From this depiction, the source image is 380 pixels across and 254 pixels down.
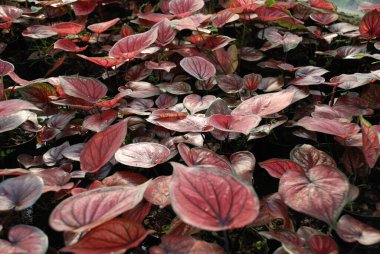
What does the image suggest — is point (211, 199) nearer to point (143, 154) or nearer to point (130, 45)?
point (143, 154)

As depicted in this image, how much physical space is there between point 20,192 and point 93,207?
20cm

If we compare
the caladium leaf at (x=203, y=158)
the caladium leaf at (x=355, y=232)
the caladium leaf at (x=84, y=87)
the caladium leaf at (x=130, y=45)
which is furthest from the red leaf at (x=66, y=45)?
the caladium leaf at (x=355, y=232)

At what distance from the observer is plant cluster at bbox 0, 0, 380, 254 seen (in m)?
0.82

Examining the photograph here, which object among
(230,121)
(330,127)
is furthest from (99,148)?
(330,127)

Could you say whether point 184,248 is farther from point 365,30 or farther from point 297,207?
point 365,30

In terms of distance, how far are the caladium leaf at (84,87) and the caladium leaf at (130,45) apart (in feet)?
0.64

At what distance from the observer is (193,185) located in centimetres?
78

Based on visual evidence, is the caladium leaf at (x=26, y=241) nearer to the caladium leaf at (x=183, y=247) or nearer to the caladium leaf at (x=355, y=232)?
the caladium leaf at (x=183, y=247)

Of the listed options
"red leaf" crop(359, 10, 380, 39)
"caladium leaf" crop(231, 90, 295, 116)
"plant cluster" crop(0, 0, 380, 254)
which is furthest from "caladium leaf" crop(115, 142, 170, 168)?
"red leaf" crop(359, 10, 380, 39)

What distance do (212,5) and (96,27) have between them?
692mm

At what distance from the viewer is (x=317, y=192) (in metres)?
0.87

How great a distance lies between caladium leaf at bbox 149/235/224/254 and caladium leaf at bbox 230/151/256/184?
0.24 meters

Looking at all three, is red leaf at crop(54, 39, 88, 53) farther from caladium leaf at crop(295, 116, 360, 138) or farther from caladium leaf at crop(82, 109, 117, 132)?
caladium leaf at crop(295, 116, 360, 138)

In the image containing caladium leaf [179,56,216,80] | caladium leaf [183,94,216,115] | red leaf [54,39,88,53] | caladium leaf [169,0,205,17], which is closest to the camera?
caladium leaf [183,94,216,115]
